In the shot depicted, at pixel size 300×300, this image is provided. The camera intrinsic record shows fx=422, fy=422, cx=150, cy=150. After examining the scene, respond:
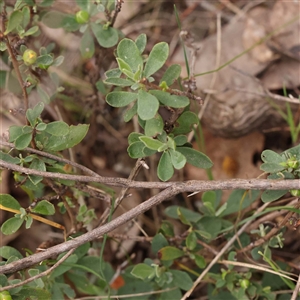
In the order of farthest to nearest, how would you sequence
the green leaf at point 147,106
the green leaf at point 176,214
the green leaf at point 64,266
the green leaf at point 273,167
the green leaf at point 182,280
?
1. the green leaf at point 176,214
2. the green leaf at point 182,280
3. the green leaf at point 64,266
4. the green leaf at point 273,167
5. the green leaf at point 147,106

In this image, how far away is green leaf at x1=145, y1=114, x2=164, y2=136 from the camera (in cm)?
143

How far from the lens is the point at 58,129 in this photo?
1.53 metres

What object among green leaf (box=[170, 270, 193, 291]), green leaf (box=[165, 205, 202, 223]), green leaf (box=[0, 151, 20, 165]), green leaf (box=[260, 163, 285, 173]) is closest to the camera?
green leaf (box=[260, 163, 285, 173])

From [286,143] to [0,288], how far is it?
1.76m

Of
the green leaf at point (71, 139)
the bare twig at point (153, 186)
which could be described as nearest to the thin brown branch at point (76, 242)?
the bare twig at point (153, 186)

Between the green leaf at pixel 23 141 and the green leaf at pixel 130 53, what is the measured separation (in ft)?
1.43

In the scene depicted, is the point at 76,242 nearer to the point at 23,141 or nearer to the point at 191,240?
the point at 23,141

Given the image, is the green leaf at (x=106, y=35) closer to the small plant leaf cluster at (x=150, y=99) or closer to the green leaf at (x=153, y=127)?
the small plant leaf cluster at (x=150, y=99)

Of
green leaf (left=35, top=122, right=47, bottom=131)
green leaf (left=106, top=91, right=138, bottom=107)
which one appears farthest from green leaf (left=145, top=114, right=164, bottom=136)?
green leaf (left=35, top=122, right=47, bottom=131)

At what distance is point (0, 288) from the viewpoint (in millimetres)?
1418

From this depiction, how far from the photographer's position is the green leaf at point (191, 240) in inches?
71.5

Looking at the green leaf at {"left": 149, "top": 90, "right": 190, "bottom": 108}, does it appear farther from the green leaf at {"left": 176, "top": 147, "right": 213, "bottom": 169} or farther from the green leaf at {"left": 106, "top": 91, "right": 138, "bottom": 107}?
the green leaf at {"left": 176, "top": 147, "right": 213, "bottom": 169}

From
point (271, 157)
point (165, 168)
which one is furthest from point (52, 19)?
point (271, 157)

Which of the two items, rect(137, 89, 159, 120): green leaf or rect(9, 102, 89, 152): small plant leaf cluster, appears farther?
rect(9, 102, 89, 152): small plant leaf cluster
